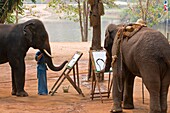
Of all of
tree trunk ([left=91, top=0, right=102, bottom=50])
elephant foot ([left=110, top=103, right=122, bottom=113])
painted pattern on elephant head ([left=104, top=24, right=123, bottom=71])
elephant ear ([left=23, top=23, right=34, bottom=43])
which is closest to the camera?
elephant foot ([left=110, top=103, right=122, bottom=113])

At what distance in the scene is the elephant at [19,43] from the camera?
10.8 meters

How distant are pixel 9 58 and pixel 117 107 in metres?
3.45

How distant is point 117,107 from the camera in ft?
28.1

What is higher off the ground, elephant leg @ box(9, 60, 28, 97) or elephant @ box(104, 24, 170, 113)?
elephant @ box(104, 24, 170, 113)

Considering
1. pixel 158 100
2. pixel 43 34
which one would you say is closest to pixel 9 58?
pixel 43 34

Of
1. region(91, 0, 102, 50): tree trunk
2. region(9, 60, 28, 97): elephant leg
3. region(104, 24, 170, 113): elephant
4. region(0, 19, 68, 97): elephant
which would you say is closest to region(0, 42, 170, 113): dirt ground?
region(9, 60, 28, 97): elephant leg

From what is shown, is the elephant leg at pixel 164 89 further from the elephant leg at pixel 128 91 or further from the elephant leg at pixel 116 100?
the elephant leg at pixel 128 91

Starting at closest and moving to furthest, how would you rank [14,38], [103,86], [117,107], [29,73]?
[117,107] → [14,38] → [103,86] → [29,73]

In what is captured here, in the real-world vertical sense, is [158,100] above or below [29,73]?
above

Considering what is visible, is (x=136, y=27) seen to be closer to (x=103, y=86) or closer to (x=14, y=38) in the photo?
(x=14, y=38)

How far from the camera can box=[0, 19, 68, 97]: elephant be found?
1076 centimetres

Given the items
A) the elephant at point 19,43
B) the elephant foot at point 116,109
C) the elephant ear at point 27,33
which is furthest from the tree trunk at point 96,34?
the elephant foot at point 116,109

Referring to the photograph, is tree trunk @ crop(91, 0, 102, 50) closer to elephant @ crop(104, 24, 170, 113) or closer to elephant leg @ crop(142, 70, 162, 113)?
elephant @ crop(104, 24, 170, 113)

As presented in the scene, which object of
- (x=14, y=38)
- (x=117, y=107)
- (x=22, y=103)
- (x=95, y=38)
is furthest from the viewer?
(x=95, y=38)
